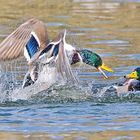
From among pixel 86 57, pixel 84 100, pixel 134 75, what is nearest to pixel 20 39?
pixel 86 57

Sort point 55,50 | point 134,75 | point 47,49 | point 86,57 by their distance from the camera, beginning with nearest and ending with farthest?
point 55,50 < point 47,49 < point 86,57 < point 134,75

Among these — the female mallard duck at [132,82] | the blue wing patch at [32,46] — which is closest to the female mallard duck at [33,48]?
the blue wing patch at [32,46]

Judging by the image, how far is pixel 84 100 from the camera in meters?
11.7

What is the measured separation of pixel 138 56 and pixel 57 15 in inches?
248

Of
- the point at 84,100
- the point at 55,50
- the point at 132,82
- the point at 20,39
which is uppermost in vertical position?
the point at 20,39

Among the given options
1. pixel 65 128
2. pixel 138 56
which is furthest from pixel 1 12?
pixel 65 128

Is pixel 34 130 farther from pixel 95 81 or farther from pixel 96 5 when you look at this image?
pixel 96 5

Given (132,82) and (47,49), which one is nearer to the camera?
(47,49)

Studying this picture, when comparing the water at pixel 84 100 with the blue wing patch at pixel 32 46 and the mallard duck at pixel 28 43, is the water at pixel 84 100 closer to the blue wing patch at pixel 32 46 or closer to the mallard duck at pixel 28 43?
the mallard duck at pixel 28 43

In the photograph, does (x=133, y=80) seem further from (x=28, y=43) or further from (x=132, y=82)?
(x=28, y=43)

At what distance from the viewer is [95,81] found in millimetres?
13133

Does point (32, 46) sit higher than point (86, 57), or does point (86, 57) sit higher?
point (32, 46)

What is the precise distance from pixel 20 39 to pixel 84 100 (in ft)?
3.72

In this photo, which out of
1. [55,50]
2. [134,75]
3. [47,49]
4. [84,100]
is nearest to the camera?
[55,50]
